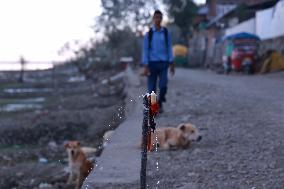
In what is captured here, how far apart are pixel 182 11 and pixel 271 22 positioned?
106 ft

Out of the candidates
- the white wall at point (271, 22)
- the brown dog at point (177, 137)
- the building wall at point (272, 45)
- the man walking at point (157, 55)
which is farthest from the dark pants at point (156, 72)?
the building wall at point (272, 45)

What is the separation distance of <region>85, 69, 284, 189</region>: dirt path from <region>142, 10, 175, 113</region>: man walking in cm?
83

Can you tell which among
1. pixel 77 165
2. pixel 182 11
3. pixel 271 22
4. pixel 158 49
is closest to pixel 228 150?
pixel 77 165

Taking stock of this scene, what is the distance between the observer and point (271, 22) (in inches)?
1323

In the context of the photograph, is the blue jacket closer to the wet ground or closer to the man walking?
the man walking

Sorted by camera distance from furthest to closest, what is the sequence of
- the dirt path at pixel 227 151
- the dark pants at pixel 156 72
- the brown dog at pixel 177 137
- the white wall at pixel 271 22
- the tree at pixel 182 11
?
the tree at pixel 182 11, the white wall at pixel 271 22, the dark pants at pixel 156 72, the brown dog at pixel 177 137, the dirt path at pixel 227 151

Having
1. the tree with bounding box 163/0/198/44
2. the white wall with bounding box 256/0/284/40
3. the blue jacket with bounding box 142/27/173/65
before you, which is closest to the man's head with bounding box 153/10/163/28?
the blue jacket with bounding box 142/27/173/65

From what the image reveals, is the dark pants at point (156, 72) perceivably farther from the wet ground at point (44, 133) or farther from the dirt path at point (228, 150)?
the wet ground at point (44, 133)

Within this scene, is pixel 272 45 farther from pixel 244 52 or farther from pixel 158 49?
pixel 158 49

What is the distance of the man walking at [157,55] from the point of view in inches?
496

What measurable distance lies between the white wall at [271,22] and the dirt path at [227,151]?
15.9 metres

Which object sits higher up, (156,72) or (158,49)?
(158,49)

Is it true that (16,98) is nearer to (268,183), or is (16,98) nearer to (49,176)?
(49,176)

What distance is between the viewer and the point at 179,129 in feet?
32.9
